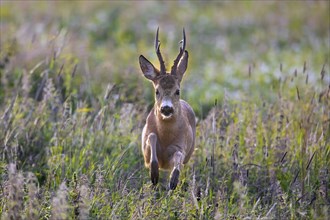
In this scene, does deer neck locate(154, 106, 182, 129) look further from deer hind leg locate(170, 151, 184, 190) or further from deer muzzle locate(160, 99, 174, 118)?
deer hind leg locate(170, 151, 184, 190)

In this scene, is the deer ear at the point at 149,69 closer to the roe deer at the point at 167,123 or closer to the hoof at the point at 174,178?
the roe deer at the point at 167,123

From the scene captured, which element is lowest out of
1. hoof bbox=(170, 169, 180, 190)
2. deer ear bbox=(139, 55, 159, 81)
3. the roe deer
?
hoof bbox=(170, 169, 180, 190)

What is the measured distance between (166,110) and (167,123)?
448mm

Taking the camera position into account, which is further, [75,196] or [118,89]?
[118,89]

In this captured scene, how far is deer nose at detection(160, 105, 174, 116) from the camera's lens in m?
8.01

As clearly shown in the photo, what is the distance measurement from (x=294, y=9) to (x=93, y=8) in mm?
4578

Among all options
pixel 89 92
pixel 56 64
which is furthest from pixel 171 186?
pixel 56 64

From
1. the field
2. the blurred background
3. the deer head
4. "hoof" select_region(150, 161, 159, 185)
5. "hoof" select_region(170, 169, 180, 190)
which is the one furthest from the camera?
the blurred background

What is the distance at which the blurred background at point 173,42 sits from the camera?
11359 millimetres

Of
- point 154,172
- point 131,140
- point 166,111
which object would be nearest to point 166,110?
point 166,111

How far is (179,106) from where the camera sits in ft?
27.9

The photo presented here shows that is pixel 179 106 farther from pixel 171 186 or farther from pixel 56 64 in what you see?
pixel 56 64

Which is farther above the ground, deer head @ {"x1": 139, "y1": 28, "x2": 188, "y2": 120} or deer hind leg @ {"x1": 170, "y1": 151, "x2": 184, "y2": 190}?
deer head @ {"x1": 139, "y1": 28, "x2": 188, "y2": 120}

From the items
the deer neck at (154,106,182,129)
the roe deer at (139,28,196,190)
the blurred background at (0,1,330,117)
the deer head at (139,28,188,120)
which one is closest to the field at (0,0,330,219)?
the blurred background at (0,1,330,117)
